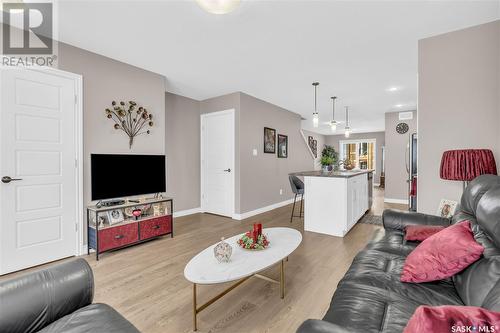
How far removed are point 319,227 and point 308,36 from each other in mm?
2631

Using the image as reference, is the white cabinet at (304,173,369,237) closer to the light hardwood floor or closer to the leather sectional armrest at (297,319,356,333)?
the light hardwood floor

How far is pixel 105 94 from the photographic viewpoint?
3139 mm

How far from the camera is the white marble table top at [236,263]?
4.94ft

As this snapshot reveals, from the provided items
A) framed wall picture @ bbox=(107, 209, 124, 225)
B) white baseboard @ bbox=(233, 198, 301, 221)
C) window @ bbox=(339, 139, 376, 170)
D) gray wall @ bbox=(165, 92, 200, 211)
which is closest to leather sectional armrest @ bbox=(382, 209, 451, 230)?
white baseboard @ bbox=(233, 198, 301, 221)

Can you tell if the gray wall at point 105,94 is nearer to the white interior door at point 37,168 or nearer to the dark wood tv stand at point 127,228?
the white interior door at point 37,168

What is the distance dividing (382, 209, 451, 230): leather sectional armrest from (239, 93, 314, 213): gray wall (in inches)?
108

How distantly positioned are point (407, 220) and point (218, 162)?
11.4 feet

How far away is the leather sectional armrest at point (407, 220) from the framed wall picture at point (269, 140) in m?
3.26

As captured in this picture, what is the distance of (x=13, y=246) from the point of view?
8.07 feet

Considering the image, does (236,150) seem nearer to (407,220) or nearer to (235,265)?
(407,220)

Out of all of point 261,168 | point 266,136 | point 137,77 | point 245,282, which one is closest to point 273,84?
point 266,136

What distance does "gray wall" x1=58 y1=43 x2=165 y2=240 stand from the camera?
9.63 feet

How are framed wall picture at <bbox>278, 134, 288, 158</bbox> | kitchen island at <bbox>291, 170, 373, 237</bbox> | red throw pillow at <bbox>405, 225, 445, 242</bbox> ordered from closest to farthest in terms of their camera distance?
red throw pillow at <bbox>405, 225, 445, 242</bbox>, kitchen island at <bbox>291, 170, 373, 237</bbox>, framed wall picture at <bbox>278, 134, 288, 158</bbox>

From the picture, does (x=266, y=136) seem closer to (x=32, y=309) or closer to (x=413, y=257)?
(x=413, y=257)
